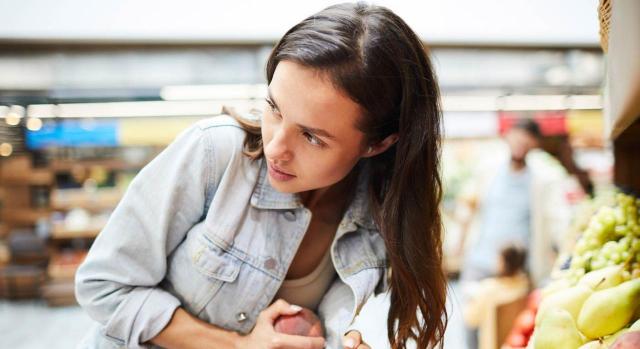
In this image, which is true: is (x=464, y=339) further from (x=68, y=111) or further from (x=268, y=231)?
(x=68, y=111)

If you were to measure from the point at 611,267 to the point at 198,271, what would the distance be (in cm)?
82

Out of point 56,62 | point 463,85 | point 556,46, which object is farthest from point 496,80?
point 56,62

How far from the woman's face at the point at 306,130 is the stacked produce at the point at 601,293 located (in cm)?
49

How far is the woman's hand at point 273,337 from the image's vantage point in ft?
2.99

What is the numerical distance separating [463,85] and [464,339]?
2.83 metres

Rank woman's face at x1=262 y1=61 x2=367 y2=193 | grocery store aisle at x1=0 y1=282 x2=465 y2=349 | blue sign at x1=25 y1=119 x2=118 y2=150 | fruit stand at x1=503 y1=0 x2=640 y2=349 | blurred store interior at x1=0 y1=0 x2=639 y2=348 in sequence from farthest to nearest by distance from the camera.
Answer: blue sign at x1=25 y1=119 x2=118 y2=150, grocery store aisle at x1=0 y1=282 x2=465 y2=349, blurred store interior at x1=0 y1=0 x2=639 y2=348, woman's face at x1=262 y1=61 x2=367 y2=193, fruit stand at x1=503 y1=0 x2=640 y2=349

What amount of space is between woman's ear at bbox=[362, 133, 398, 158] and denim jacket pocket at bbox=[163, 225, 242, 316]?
12.7 inches

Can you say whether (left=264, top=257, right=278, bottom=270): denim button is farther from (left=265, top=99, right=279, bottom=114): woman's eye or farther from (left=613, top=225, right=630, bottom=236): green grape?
(left=613, top=225, right=630, bottom=236): green grape

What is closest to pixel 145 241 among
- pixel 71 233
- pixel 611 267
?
pixel 611 267

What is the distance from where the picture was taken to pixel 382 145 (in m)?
0.96

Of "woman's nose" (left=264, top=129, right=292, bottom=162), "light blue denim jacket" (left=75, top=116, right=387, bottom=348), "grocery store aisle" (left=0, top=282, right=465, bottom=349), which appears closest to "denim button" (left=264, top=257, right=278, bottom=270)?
"light blue denim jacket" (left=75, top=116, right=387, bottom=348)

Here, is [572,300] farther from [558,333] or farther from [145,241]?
[145,241]

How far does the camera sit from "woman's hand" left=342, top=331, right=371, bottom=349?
3.05 ft

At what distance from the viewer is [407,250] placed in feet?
3.14
